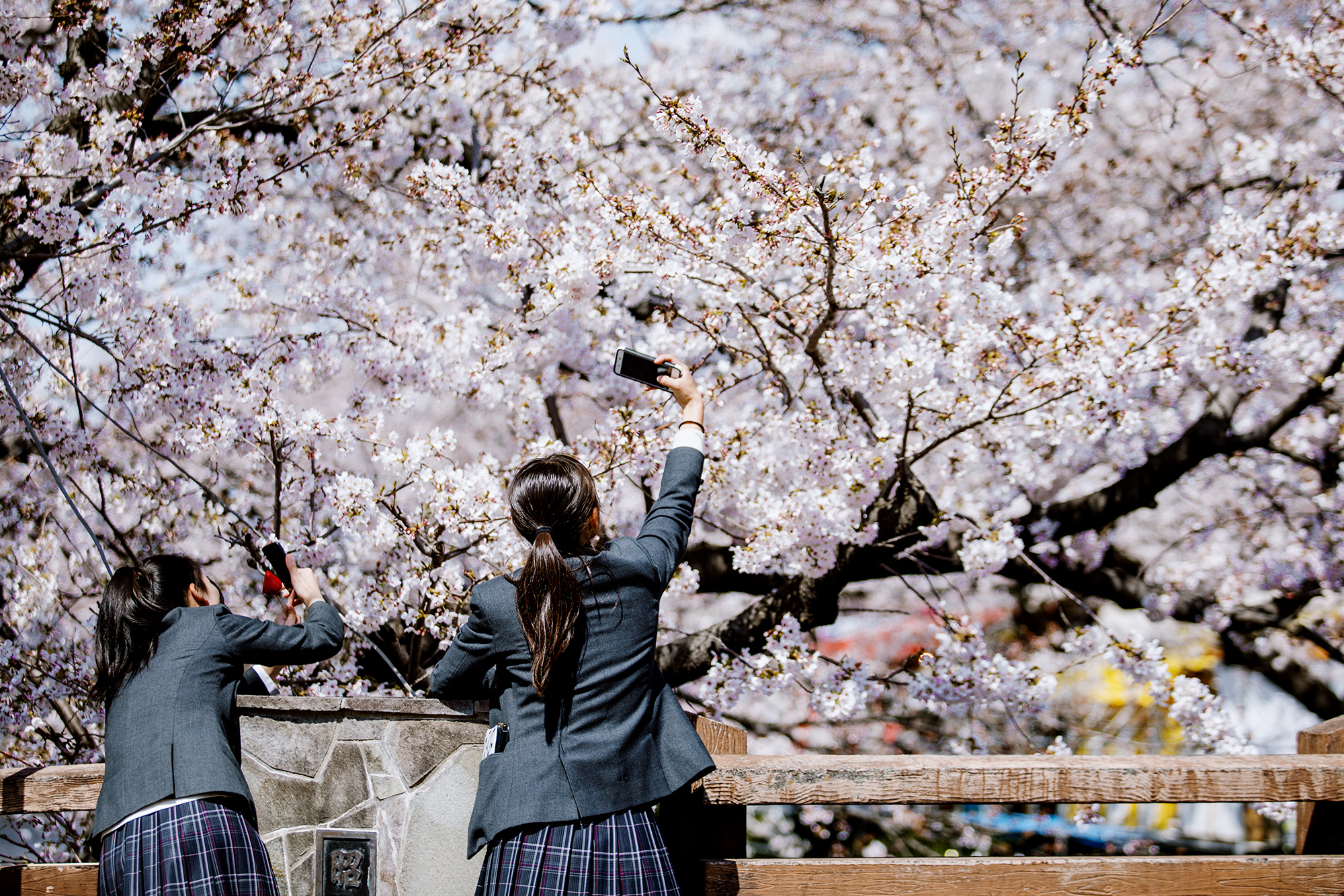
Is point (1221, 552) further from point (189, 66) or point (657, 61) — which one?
point (189, 66)

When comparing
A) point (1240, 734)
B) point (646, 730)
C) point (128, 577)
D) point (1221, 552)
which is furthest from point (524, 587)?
point (1221, 552)

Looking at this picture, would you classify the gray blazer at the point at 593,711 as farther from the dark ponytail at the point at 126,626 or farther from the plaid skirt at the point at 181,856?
the dark ponytail at the point at 126,626

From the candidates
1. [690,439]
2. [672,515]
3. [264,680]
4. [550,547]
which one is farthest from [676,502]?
[264,680]

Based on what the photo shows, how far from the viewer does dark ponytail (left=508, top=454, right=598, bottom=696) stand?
1806mm

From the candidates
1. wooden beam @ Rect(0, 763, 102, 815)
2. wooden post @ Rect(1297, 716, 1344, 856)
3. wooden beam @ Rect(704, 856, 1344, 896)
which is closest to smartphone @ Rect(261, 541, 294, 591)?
wooden beam @ Rect(0, 763, 102, 815)

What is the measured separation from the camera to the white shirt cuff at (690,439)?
7.12ft

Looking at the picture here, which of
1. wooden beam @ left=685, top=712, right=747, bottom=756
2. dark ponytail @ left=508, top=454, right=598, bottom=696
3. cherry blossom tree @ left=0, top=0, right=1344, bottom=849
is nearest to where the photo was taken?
dark ponytail @ left=508, top=454, right=598, bottom=696

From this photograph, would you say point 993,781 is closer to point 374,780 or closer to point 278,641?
point 374,780

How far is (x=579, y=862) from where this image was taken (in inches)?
72.3

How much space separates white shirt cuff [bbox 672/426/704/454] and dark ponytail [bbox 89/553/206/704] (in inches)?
52.2

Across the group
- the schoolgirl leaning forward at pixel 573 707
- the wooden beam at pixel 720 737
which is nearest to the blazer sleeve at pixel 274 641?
the schoolgirl leaning forward at pixel 573 707

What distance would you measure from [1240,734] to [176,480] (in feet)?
18.5

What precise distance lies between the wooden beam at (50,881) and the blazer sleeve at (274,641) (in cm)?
97

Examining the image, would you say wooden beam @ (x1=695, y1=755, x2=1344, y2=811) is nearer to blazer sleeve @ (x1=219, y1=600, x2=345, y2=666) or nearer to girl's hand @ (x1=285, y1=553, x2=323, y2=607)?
blazer sleeve @ (x1=219, y1=600, x2=345, y2=666)
